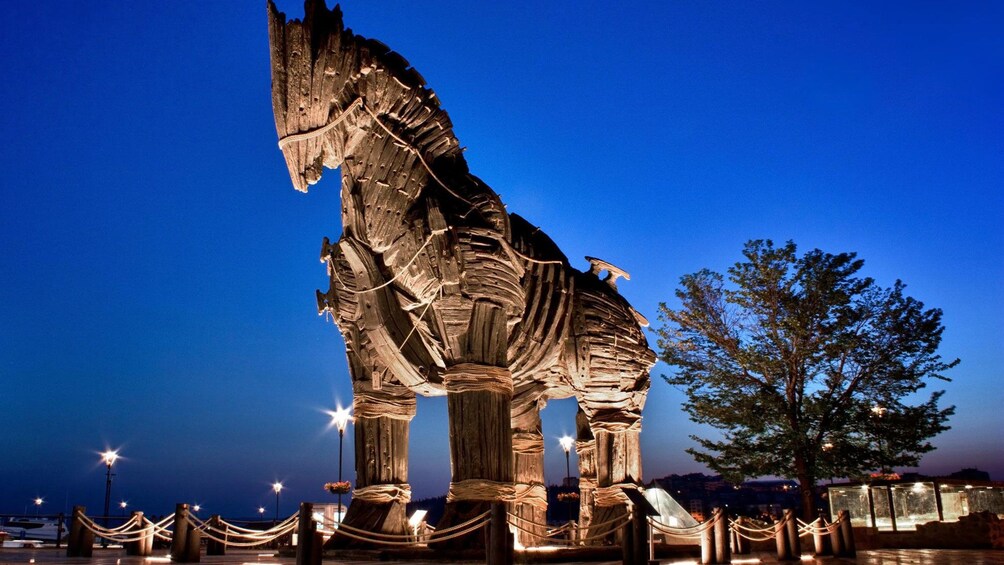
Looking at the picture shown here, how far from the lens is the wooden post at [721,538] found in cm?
877

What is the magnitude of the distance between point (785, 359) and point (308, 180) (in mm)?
14631

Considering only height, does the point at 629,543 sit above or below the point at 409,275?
below

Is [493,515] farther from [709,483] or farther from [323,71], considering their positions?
[709,483]

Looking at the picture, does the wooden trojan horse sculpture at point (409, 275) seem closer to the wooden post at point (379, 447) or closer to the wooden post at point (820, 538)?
the wooden post at point (379, 447)

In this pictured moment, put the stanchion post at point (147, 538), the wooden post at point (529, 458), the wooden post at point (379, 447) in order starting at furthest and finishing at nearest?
the wooden post at point (529, 458) → the wooden post at point (379, 447) → the stanchion post at point (147, 538)

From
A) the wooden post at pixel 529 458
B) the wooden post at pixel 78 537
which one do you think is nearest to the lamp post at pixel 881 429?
the wooden post at pixel 529 458

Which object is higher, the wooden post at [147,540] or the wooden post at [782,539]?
the wooden post at [147,540]

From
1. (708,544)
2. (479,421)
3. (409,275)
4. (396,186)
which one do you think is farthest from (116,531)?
(708,544)

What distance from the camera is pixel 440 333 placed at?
28.2 ft

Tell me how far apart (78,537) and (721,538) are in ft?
23.4

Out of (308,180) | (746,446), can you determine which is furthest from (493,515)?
(746,446)

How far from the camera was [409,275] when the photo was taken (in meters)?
8.55

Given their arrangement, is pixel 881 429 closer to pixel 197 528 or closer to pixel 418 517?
pixel 418 517

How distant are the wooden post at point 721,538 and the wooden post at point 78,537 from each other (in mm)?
6975
